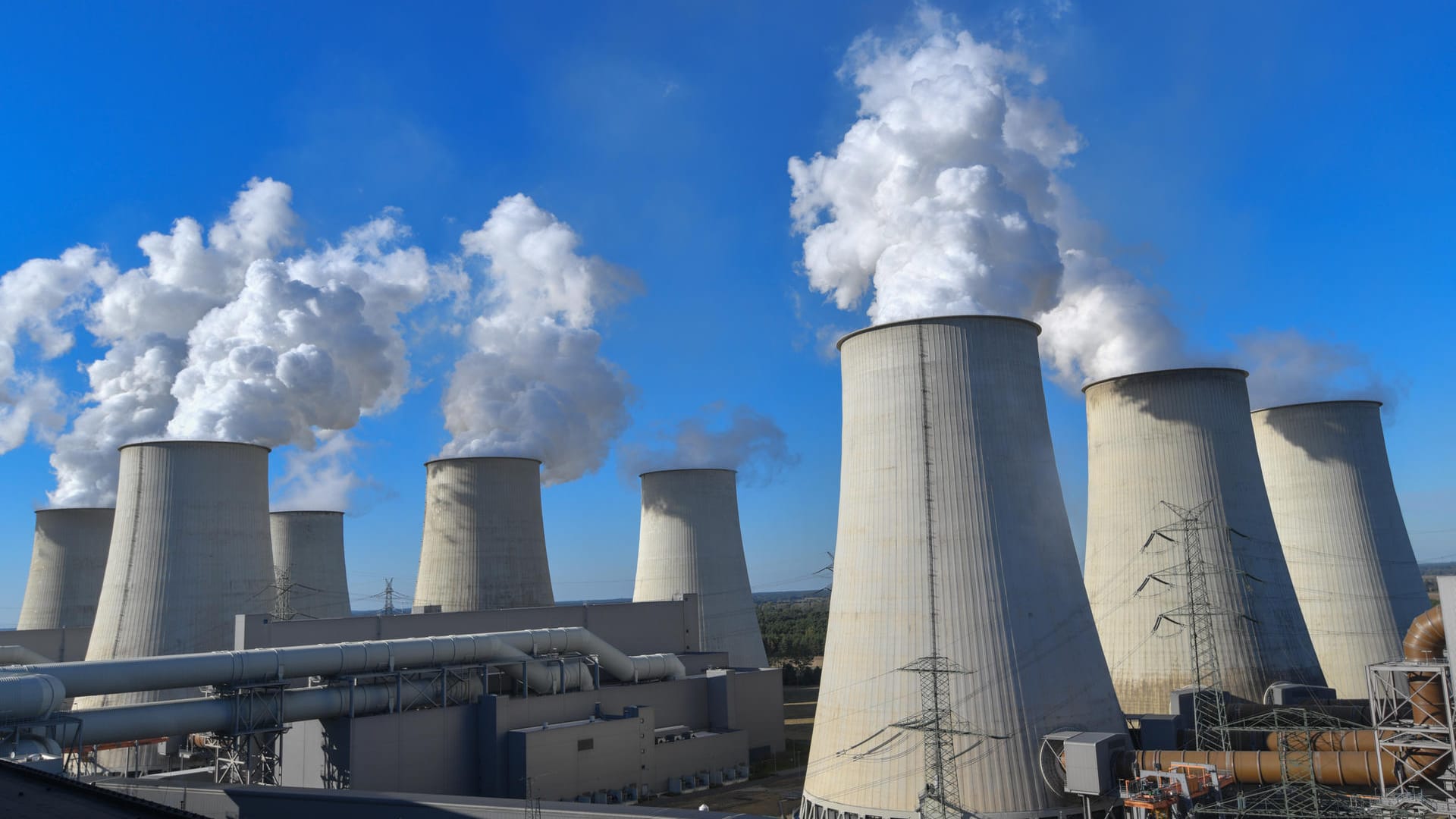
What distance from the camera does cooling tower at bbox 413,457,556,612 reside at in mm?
28422

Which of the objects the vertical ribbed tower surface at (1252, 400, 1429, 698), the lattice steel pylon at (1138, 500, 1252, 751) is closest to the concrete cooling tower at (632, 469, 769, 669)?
the lattice steel pylon at (1138, 500, 1252, 751)

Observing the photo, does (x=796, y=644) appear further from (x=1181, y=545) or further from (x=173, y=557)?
(x=173, y=557)

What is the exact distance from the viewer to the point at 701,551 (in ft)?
110

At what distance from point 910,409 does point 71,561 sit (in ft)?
98.0

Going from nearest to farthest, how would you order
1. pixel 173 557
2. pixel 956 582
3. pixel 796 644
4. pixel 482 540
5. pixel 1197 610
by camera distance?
pixel 956 582, pixel 1197 610, pixel 173 557, pixel 482 540, pixel 796 644

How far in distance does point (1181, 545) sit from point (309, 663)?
17746 mm

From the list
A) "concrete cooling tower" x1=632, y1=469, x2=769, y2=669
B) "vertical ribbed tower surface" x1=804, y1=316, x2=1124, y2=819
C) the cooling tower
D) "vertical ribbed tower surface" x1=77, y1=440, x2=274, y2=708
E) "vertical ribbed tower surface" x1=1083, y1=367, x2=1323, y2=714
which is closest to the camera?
"vertical ribbed tower surface" x1=804, y1=316, x2=1124, y2=819

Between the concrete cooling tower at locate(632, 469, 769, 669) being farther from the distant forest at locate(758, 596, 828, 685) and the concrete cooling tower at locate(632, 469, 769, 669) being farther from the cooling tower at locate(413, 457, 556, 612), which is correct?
the distant forest at locate(758, 596, 828, 685)

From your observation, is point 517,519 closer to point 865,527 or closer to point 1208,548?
point 865,527

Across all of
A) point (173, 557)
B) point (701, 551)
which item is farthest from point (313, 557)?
point (701, 551)

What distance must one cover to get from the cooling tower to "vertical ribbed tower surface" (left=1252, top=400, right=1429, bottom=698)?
20.3 metres

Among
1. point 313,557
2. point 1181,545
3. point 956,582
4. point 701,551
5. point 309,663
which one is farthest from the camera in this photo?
point 313,557

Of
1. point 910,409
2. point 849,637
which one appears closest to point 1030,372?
point 910,409

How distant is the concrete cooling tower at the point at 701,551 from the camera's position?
110 feet
